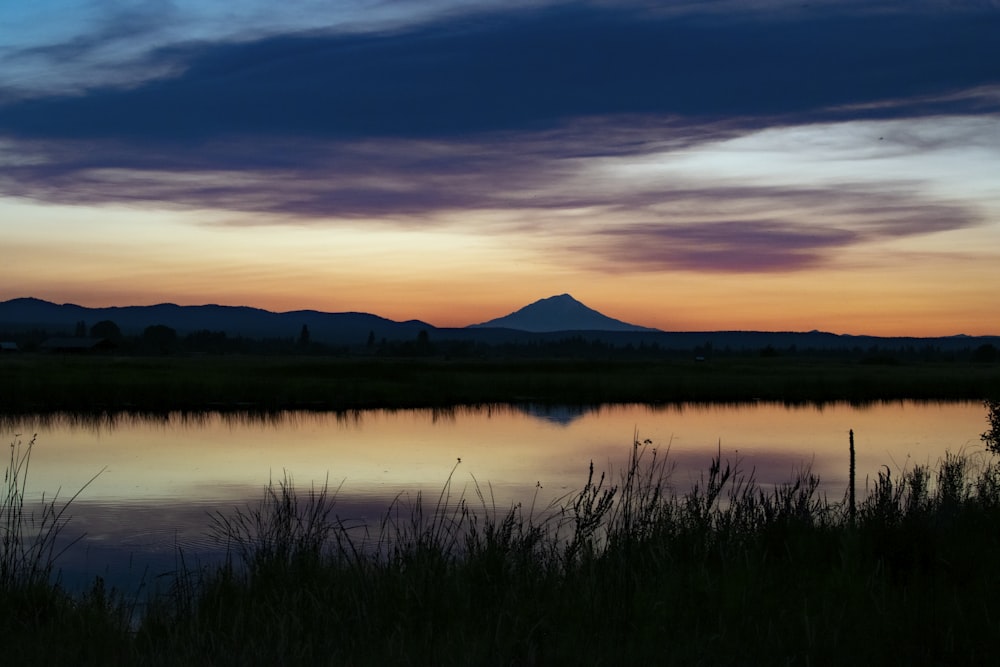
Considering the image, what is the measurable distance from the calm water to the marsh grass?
287cm

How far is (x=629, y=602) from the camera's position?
6781mm

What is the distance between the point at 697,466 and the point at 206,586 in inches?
590

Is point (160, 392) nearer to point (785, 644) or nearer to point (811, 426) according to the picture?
point (811, 426)

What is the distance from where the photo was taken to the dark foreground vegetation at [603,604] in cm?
591

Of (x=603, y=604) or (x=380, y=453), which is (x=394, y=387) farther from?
(x=603, y=604)

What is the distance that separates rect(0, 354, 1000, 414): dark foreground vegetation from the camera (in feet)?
125

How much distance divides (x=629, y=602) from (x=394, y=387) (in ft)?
125

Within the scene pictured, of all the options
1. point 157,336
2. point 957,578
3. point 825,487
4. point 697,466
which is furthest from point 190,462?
point 157,336

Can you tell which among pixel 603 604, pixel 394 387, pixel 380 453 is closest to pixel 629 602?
pixel 603 604

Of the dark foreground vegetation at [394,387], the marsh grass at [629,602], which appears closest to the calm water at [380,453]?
the marsh grass at [629,602]

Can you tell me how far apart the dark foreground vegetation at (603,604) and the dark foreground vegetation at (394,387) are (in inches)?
1180

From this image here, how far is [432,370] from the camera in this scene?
190ft

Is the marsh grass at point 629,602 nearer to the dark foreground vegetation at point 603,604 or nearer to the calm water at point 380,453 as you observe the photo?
the dark foreground vegetation at point 603,604

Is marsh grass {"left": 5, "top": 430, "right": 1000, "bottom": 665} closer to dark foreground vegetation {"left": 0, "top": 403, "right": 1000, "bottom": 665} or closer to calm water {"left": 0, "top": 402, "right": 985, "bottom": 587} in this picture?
dark foreground vegetation {"left": 0, "top": 403, "right": 1000, "bottom": 665}
